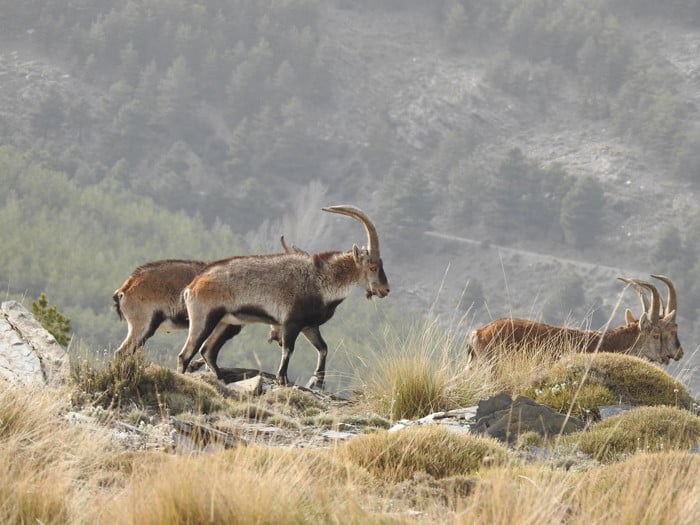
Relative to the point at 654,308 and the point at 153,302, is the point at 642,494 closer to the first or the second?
the point at 153,302

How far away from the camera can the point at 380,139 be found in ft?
540

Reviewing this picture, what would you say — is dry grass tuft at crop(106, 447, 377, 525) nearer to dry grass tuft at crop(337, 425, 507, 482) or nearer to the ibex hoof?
dry grass tuft at crop(337, 425, 507, 482)

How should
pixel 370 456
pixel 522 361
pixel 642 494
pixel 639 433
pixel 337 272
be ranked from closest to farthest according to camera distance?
pixel 642 494 < pixel 370 456 < pixel 639 433 < pixel 522 361 < pixel 337 272

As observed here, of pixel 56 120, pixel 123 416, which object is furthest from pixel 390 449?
pixel 56 120

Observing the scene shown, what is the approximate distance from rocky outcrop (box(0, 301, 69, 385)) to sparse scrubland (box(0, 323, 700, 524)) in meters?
0.33

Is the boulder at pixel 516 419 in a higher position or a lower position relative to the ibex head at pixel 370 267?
lower

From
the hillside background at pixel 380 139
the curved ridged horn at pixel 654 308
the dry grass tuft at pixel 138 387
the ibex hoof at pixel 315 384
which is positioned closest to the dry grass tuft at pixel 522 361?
the ibex hoof at pixel 315 384

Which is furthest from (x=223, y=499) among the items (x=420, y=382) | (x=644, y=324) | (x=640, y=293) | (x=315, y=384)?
(x=640, y=293)

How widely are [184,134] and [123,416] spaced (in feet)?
520

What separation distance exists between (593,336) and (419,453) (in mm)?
6533

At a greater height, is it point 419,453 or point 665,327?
point 419,453

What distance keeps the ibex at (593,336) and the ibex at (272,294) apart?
1.44 meters

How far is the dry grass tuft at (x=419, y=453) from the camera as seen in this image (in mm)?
8180

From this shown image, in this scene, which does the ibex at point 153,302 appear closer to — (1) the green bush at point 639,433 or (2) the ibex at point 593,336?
(2) the ibex at point 593,336
